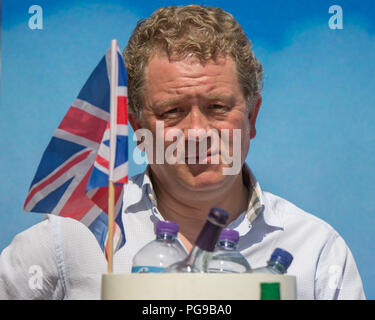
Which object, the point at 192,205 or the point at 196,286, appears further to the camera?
the point at 192,205

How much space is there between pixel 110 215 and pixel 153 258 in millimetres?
95

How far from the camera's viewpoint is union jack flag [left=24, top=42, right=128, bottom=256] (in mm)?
965

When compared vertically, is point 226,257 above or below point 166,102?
below

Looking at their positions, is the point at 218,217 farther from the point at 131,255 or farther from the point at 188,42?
the point at 188,42

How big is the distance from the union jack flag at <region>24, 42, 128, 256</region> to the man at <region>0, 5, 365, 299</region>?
12.6 inches

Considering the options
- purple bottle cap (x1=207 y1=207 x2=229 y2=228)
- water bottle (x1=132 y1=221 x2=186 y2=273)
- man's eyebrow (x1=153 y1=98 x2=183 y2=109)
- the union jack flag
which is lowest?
water bottle (x1=132 y1=221 x2=186 y2=273)

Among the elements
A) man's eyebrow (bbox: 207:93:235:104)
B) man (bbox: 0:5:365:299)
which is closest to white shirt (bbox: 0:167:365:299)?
man (bbox: 0:5:365:299)

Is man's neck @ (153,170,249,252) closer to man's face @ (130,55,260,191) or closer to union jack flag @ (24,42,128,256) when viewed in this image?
man's face @ (130,55,260,191)

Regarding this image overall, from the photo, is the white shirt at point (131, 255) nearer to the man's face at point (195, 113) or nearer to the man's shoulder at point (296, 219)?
the man's shoulder at point (296, 219)

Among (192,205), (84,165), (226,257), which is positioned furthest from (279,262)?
(192,205)

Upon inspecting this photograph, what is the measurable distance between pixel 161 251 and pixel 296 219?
2.50ft

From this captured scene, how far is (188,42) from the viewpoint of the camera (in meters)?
1.37
